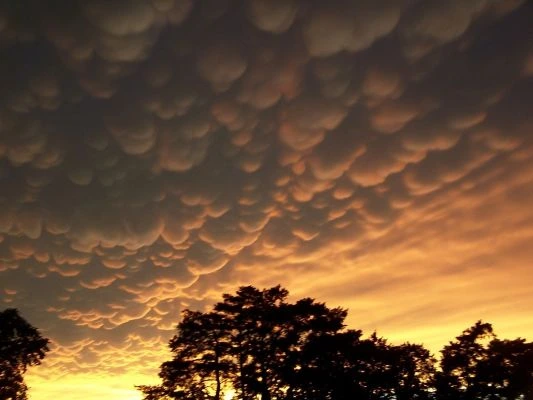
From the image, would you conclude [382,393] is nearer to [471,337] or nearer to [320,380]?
[320,380]

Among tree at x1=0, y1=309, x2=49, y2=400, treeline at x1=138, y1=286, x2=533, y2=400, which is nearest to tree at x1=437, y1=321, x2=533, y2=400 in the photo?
treeline at x1=138, y1=286, x2=533, y2=400

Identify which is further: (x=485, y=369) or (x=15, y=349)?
(x=485, y=369)

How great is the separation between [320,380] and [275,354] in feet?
12.5

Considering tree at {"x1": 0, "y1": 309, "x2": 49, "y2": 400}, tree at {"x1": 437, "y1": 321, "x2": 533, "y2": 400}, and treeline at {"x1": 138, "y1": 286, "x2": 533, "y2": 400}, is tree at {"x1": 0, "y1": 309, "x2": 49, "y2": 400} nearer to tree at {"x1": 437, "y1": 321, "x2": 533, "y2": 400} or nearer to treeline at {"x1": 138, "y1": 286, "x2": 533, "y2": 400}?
treeline at {"x1": 138, "y1": 286, "x2": 533, "y2": 400}

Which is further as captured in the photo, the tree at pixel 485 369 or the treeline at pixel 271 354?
the tree at pixel 485 369

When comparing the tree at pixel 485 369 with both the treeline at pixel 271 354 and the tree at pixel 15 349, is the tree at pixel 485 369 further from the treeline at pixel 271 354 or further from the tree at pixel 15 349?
the tree at pixel 15 349

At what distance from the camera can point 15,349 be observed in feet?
89.0

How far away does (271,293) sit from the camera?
2916cm

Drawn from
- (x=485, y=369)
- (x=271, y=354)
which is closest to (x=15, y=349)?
(x=271, y=354)

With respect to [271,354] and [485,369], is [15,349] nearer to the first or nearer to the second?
[271,354]

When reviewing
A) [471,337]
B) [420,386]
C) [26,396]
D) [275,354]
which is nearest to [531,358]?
[471,337]

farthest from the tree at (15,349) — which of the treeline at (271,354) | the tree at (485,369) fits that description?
the tree at (485,369)

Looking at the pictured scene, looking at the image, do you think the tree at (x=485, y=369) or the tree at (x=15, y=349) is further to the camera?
the tree at (x=485, y=369)

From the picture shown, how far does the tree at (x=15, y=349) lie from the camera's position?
2673 cm
